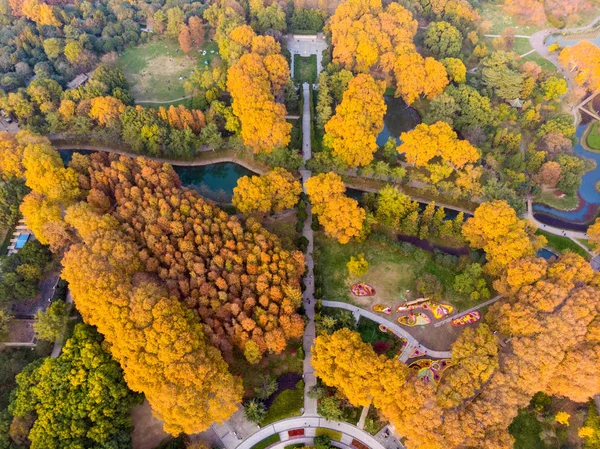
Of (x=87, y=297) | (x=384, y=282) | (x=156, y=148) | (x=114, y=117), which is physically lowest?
(x=384, y=282)

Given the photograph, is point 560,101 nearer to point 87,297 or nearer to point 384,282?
point 384,282

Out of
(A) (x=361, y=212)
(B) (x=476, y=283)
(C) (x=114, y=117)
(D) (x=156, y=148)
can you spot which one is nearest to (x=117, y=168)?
(D) (x=156, y=148)

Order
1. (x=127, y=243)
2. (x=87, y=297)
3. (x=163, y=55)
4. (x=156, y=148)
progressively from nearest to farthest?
(x=87, y=297), (x=127, y=243), (x=156, y=148), (x=163, y=55)

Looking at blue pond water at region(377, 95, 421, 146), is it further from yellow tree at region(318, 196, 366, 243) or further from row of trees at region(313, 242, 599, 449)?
row of trees at region(313, 242, 599, 449)

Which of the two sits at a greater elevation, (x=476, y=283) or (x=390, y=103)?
(x=390, y=103)

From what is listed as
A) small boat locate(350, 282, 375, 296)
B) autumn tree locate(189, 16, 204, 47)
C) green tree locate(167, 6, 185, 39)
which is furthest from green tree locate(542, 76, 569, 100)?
green tree locate(167, 6, 185, 39)

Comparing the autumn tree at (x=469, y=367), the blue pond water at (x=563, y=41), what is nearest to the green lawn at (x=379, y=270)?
the autumn tree at (x=469, y=367)
